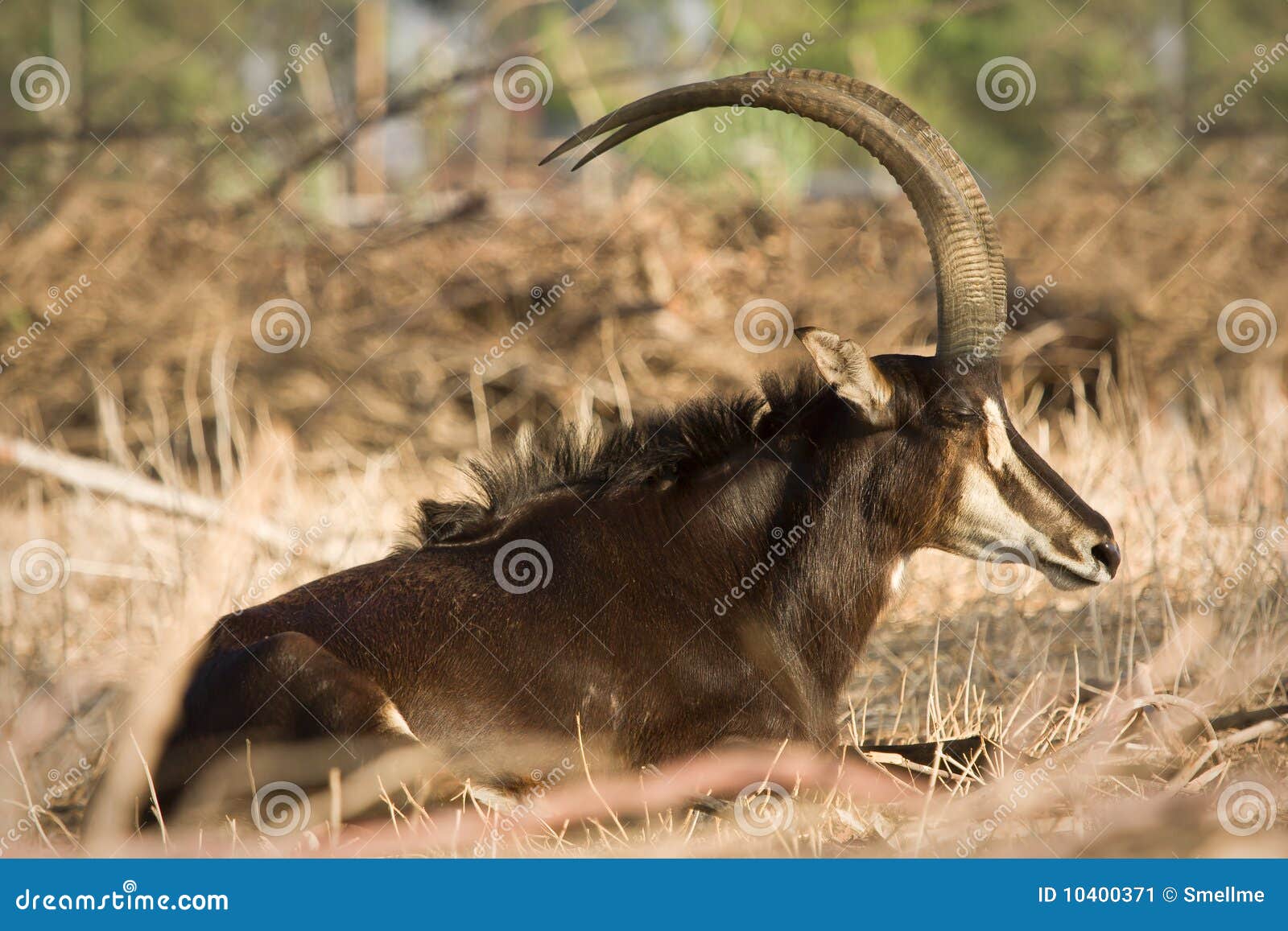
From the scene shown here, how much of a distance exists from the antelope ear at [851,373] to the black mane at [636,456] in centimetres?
33

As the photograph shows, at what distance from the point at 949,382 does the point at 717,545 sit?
110 centimetres

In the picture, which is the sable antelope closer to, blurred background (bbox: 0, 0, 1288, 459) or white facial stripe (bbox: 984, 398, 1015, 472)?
white facial stripe (bbox: 984, 398, 1015, 472)

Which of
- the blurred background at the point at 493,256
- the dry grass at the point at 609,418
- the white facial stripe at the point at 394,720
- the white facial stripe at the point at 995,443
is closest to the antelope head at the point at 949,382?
the white facial stripe at the point at 995,443

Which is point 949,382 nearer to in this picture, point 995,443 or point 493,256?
point 995,443

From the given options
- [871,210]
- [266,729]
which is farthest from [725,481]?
[871,210]

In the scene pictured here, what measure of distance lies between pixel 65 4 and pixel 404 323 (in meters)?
26.7

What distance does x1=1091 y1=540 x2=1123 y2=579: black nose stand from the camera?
512cm

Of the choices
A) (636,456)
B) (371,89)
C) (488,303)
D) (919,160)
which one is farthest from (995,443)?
(371,89)

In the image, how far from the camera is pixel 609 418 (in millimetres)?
12055

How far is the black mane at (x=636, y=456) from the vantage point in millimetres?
5422

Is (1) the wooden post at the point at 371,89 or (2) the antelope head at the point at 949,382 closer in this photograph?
(2) the antelope head at the point at 949,382

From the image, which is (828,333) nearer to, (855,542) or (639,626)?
(855,542)

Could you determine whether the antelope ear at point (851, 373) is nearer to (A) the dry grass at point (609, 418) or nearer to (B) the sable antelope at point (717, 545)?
(B) the sable antelope at point (717, 545)

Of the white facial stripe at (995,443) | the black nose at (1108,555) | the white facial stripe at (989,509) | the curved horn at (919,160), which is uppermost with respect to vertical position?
the curved horn at (919,160)
